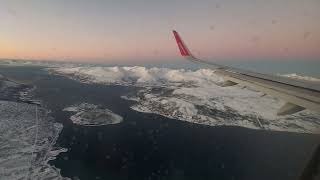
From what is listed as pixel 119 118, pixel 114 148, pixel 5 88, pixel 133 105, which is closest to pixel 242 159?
pixel 114 148

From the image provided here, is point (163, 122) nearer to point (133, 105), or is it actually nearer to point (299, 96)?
point (133, 105)

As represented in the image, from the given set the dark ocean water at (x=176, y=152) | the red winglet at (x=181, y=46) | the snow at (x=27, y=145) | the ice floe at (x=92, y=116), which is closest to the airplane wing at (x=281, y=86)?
the red winglet at (x=181, y=46)

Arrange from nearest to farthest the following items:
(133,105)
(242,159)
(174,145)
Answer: (242,159) < (174,145) < (133,105)

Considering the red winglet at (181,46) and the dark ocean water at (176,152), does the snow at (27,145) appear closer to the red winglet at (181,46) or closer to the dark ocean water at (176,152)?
the dark ocean water at (176,152)

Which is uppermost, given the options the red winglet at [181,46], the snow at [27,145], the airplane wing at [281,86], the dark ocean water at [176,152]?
the red winglet at [181,46]

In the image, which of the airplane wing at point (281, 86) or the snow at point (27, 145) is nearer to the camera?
the airplane wing at point (281, 86)

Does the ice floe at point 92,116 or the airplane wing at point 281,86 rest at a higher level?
the airplane wing at point 281,86
